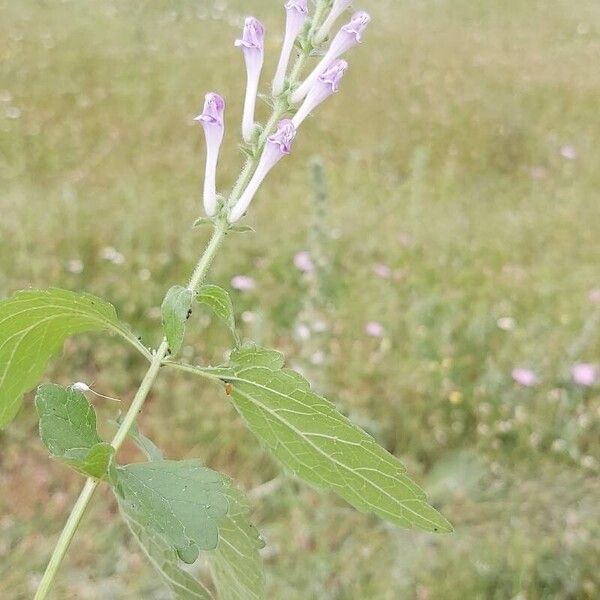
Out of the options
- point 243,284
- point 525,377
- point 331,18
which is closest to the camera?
point 331,18

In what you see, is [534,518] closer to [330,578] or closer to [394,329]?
[330,578]

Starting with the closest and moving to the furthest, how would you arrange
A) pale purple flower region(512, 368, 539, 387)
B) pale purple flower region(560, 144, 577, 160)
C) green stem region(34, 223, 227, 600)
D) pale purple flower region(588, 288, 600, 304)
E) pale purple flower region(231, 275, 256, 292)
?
green stem region(34, 223, 227, 600)
pale purple flower region(512, 368, 539, 387)
pale purple flower region(231, 275, 256, 292)
pale purple flower region(588, 288, 600, 304)
pale purple flower region(560, 144, 577, 160)

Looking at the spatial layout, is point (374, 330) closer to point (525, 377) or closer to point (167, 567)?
point (525, 377)

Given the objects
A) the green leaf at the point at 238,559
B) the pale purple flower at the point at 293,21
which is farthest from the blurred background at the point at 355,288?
the pale purple flower at the point at 293,21

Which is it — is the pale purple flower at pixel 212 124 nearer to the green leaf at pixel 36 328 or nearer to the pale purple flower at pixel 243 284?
the green leaf at pixel 36 328

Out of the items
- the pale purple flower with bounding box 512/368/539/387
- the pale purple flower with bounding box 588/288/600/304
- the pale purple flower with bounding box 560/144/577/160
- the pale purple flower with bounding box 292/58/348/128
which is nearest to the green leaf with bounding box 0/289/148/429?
the pale purple flower with bounding box 292/58/348/128

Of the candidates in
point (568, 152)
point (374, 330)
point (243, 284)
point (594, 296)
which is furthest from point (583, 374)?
point (568, 152)

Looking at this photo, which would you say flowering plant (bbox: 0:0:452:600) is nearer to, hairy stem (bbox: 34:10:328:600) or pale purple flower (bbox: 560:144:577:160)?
hairy stem (bbox: 34:10:328:600)
